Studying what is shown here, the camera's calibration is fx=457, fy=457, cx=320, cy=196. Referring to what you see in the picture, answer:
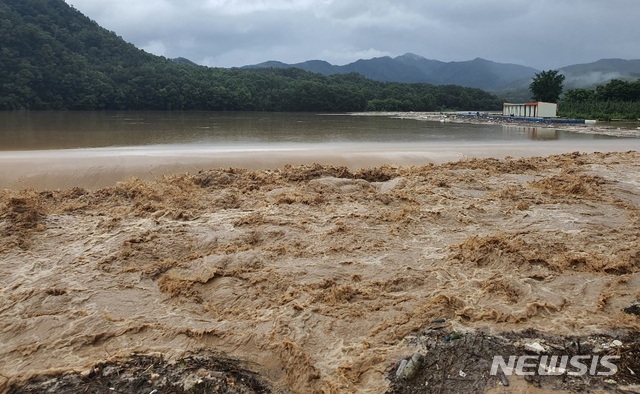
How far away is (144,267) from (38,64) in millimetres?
56943

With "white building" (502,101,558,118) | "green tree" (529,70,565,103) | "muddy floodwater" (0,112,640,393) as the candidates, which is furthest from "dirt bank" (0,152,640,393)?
"green tree" (529,70,565,103)

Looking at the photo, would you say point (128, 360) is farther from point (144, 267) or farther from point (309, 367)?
point (144, 267)

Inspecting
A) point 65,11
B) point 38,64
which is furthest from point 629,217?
point 65,11

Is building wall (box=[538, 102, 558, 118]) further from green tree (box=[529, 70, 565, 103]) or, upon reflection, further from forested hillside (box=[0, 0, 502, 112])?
forested hillside (box=[0, 0, 502, 112])

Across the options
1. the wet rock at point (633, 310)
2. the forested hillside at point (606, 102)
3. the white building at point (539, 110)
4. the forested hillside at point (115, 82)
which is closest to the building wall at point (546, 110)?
the white building at point (539, 110)

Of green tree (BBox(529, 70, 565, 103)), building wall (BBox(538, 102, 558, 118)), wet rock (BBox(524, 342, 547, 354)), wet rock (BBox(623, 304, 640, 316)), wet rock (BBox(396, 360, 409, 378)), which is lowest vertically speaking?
wet rock (BBox(396, 360, 409, 378))

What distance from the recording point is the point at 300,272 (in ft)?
20.2

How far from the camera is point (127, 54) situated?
220 ft

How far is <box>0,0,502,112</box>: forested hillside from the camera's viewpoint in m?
50.5

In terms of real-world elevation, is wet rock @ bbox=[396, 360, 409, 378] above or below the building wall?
below

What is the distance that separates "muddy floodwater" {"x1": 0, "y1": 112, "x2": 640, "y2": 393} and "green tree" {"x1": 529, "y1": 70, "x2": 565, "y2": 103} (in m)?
49.3

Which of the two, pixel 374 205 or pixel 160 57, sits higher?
pixel 160 57

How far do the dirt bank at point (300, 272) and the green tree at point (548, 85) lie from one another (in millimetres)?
50205

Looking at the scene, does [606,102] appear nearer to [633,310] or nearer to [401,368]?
[633,310]
